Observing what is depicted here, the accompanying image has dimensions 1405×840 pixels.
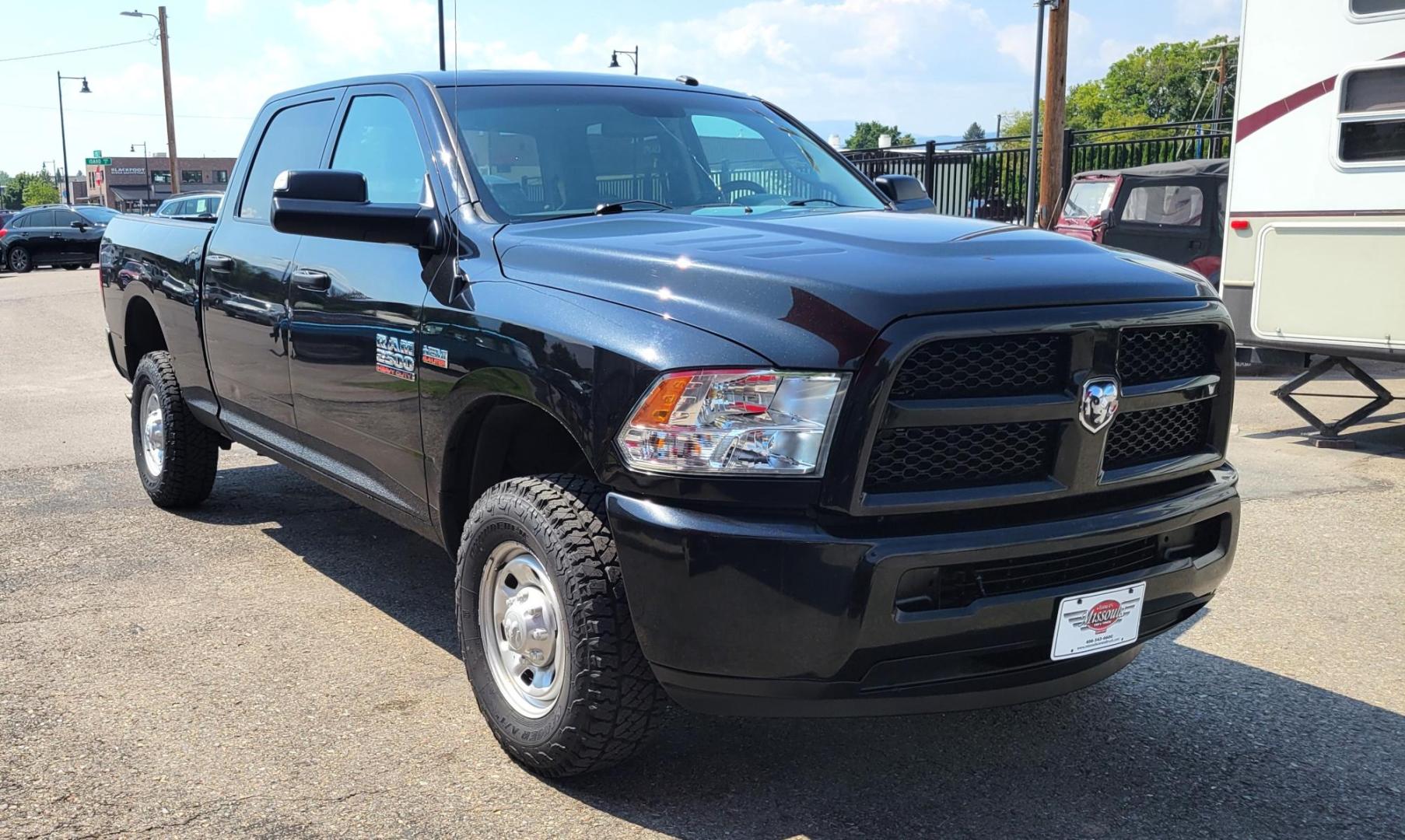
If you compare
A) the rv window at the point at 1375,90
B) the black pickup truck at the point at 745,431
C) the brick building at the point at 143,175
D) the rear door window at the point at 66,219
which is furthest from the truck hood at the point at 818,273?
the brick building at the point at 143,175

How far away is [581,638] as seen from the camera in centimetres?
294

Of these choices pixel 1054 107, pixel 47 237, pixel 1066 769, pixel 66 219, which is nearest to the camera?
pixel 1066 769

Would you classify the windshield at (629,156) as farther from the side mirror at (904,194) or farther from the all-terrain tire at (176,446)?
the all-terrain tire at (176,446)

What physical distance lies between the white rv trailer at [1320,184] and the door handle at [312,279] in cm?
608

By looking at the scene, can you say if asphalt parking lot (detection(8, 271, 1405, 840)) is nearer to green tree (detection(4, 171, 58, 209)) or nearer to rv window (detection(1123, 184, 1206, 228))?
rv window (detection(1123, 184, 1206, 228))

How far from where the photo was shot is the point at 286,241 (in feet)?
Result: 15.1

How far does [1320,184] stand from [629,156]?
543cm

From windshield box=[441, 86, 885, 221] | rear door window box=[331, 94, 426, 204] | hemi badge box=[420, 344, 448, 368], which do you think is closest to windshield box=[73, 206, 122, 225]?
rear door window box=[331, 94, 426, 204]

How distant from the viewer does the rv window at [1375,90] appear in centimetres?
723

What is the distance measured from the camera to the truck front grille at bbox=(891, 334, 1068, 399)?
2.69m

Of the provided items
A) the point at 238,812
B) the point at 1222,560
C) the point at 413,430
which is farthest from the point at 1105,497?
the point at 238,812

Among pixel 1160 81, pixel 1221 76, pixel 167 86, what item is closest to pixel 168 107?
pixel 167 86

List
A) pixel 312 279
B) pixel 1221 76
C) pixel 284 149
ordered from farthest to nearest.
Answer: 1. pixel 1221 76
2. pixel 284 149
3. pixel 312 279

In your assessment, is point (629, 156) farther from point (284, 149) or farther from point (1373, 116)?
point (1373, 116)
